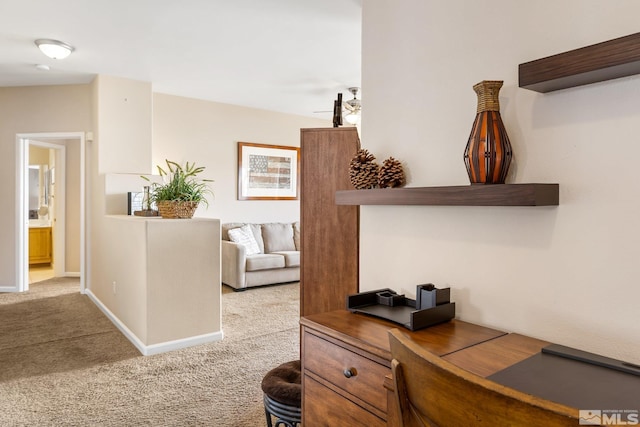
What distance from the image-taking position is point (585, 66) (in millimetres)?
1128

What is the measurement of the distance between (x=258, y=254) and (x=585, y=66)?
483cm

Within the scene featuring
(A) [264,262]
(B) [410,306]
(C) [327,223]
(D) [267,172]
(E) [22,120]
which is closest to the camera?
(B) [410,306]

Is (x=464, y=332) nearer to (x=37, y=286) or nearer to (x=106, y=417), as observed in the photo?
(x=106, y=417)

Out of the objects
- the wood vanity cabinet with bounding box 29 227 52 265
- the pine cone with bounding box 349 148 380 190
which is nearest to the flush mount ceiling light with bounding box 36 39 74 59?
the pine cone with bounding box 349 148 380 190

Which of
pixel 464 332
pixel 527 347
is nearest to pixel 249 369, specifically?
pixel 464 332

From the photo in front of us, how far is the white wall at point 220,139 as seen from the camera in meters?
5.39

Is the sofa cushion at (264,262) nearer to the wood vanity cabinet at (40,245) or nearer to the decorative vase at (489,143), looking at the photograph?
the decorative vase at (489,143)

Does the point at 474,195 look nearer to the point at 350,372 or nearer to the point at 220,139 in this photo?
the point at 350,372

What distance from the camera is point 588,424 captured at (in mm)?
515

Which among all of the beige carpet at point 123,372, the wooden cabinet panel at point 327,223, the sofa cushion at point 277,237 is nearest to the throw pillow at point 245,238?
the sofa cushion at point 277,237

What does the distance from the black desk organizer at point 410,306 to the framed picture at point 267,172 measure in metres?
4.61

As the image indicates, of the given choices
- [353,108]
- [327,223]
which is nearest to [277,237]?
[353,108]

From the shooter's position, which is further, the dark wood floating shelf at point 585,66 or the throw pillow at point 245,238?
the throw pillow at point 245,238

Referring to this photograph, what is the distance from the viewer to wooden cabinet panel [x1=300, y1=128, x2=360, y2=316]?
2281 mm
